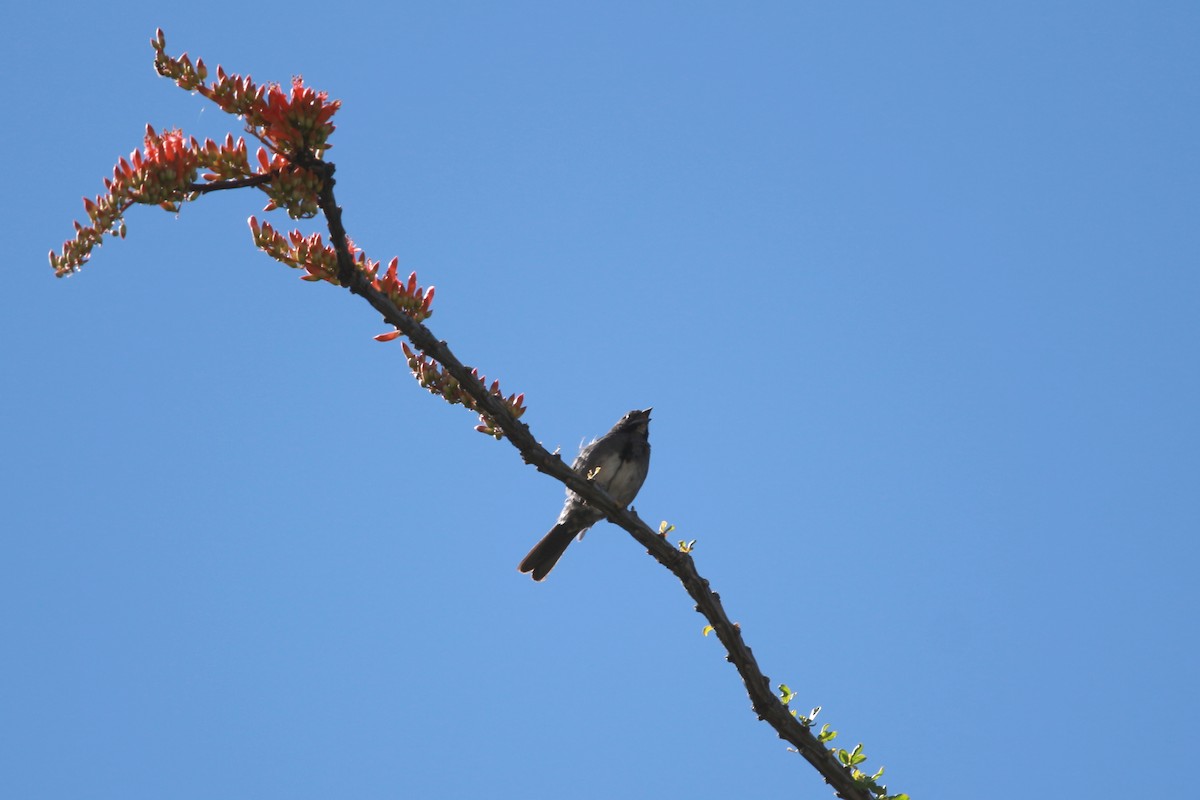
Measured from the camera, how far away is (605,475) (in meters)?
9.92

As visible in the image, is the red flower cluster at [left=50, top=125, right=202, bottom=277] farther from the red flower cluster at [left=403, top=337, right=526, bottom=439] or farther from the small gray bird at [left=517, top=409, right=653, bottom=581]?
the small gray bird at [left=517, top=409, right=653, bottom=581]

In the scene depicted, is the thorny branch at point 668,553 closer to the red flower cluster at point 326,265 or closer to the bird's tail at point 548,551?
the red flower cluster at point 326,265

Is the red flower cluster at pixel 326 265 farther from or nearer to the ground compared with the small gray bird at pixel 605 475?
nearer to the ground

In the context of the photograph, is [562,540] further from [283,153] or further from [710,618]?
[283,153]

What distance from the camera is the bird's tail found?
9555 mm

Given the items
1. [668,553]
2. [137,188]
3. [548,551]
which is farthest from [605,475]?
[137,188]

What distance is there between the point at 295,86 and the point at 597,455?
6.33 meters

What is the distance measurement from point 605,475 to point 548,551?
2.76ft

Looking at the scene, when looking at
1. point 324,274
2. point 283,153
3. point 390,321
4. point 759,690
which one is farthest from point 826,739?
point 283,153

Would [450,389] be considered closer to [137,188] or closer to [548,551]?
[137,188]

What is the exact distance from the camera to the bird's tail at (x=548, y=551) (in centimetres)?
955

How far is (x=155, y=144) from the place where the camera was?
399 centimetres

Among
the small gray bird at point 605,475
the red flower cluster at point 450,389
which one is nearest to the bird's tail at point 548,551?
the small gray bird at point 605,475

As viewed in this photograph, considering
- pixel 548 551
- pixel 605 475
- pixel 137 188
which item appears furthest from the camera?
pixel 605 475
